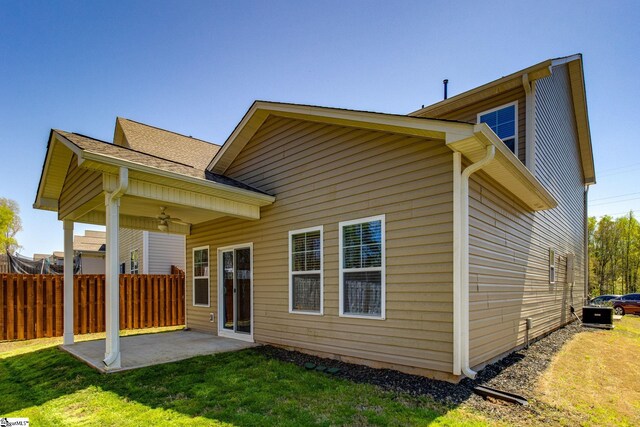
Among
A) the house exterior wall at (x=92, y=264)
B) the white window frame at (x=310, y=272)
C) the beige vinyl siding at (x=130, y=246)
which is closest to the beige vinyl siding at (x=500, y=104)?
the white window frame at (x=310, y=272)

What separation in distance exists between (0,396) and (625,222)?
40.1 meters

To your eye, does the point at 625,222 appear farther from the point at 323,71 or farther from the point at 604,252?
the point at 323,71

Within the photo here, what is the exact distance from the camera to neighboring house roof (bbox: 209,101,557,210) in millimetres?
4160

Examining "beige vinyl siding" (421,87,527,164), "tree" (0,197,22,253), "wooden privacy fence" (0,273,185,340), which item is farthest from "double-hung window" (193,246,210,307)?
"tree" (0,197,22,253)

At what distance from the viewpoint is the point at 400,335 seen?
482cm

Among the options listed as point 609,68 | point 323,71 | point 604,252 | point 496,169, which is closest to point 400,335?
point 496,169

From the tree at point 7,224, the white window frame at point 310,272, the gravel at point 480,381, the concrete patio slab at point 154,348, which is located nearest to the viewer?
the gravel at point 480,381

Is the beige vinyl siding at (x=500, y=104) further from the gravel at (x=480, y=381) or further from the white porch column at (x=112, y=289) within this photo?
the white porch column at (x=112, y=289)

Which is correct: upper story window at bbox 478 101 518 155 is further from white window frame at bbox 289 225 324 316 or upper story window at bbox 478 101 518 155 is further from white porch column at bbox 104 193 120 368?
white porch column at bbox 104 193 120 368

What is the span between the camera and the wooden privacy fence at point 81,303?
27.7 feet

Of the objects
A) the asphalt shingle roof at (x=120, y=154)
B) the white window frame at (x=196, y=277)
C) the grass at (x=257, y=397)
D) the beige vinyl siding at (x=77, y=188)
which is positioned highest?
the asphalt shingle roof at (x=120, y=154)

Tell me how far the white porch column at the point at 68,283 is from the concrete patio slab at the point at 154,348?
30 cm

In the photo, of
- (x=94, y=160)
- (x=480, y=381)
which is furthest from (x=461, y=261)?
(x=94, y=160)

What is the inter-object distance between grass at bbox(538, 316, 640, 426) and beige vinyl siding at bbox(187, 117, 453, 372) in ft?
4.39
